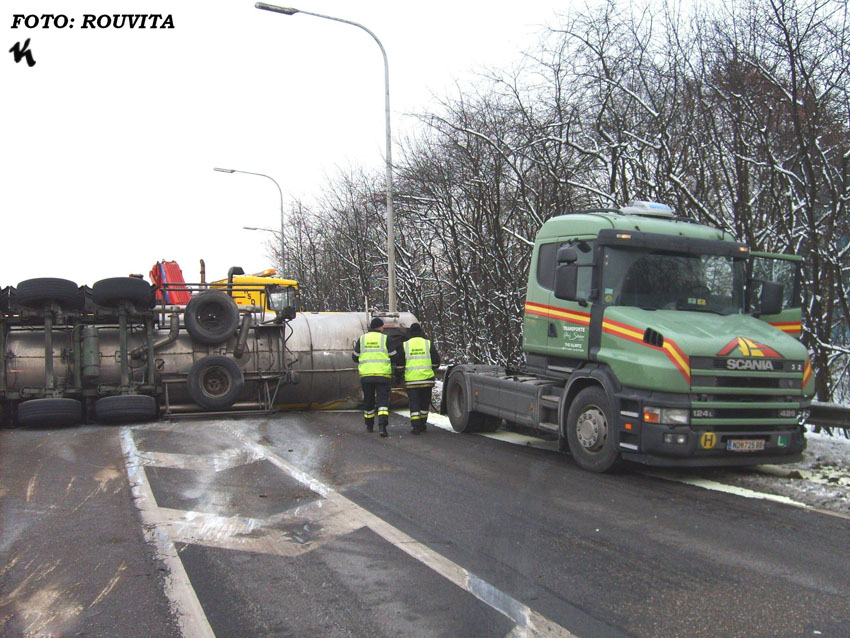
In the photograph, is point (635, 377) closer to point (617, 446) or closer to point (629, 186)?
point (617, 446)

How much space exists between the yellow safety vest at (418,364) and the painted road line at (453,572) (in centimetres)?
384

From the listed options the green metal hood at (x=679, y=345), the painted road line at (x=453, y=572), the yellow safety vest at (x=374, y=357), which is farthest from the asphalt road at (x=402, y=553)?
the yellow safety vest at (x=374, y=357)

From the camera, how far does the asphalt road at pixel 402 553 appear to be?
4344 millimetres

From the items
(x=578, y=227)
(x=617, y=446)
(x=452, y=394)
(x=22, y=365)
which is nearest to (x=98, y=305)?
(x=22, y=365)

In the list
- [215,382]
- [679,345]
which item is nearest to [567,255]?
[679,345]

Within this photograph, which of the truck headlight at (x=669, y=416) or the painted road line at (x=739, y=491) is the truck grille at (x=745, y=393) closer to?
the truck headlight at (x=669, y=416)

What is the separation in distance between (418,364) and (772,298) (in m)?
5.14

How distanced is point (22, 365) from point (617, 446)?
407 inches

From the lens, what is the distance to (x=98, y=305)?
45.1 feet

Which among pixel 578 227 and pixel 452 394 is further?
pixel 452 394

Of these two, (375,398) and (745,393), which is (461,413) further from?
(745,393)

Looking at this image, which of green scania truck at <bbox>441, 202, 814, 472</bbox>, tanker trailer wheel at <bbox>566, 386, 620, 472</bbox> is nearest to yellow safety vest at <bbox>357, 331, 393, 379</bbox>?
green scania truck at <bbox>441, 202, 814, 472</bbox>

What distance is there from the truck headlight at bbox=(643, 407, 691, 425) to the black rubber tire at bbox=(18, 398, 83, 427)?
9.64 metres

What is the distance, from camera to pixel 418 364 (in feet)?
39.1
